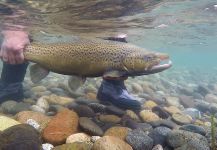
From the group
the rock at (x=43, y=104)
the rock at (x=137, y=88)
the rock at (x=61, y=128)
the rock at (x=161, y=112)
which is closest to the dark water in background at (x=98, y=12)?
the rock at (x=137, y=88)

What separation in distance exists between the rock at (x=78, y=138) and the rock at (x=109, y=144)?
60 centimetres

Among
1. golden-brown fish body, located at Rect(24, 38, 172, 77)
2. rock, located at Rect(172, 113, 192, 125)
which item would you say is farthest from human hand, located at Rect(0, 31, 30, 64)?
rock, located at Rect(172, 113, 192, 125)

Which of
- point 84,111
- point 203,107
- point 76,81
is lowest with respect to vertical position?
point 203,107

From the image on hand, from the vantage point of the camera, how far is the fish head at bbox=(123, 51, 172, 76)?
5.74 meters

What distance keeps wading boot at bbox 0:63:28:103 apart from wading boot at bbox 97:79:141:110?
281 centimetres

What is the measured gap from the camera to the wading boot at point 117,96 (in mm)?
7715

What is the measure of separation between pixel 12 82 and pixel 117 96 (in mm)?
3950

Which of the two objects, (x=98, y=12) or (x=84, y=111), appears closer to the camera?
(x=84, y=111)

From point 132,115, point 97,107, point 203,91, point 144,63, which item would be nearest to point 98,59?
point 144,63

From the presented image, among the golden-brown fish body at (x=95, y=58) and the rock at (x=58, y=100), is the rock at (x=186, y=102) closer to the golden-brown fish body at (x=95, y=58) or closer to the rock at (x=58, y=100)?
the rock at (x=58, y=100)

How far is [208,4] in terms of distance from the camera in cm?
1298

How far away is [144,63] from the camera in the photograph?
577cm

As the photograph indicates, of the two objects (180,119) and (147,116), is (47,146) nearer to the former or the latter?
(147,116)

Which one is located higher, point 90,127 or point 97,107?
point 90,127
